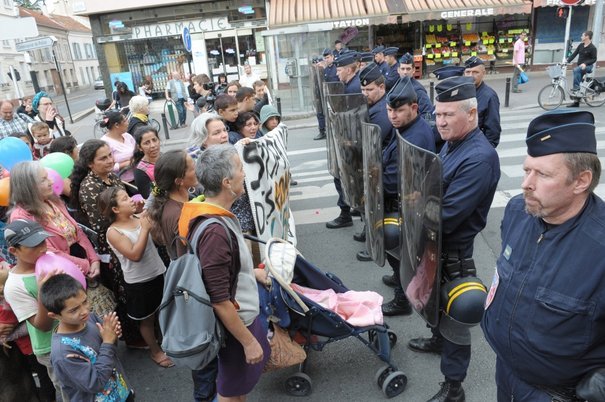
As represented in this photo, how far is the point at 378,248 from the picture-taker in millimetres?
3482

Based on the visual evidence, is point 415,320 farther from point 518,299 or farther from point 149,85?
point 149,85

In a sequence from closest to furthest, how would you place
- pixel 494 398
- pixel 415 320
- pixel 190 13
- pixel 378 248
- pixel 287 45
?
pixel 494 398, pixel 378 248, pixel 415 320, pixel 287 45, pixel 190 13

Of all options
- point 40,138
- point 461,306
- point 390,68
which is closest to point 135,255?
point 461,306

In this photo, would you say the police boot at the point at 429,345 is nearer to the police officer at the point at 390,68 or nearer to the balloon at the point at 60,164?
the balloon at the point at 60,164

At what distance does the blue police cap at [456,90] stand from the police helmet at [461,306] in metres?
1.06

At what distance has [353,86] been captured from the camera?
6.52 metres

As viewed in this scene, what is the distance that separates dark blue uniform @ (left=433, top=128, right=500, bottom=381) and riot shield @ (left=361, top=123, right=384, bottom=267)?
2.05 ft

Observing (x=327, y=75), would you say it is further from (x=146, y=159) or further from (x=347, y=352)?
(x=347, y=352)

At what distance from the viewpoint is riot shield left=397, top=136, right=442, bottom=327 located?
2.23m

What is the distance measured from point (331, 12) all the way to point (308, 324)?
1783 centimetres

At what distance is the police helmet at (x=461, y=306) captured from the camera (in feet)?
8.04

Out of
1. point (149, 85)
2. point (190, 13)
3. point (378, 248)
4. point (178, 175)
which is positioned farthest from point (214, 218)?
point (190, 13)

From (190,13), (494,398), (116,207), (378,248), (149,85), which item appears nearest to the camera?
(494,398)

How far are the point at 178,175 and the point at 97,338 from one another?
1095 mm
